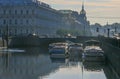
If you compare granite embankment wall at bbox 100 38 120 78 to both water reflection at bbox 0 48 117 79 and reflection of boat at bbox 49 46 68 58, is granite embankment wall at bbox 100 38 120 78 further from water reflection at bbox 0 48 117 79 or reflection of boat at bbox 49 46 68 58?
reflection of boat at bbox 49 46 68 58

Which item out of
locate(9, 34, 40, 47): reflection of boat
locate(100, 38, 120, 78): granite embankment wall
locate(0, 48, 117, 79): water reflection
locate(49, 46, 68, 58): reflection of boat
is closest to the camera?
locate(0, 48, 117, 79): water reflection

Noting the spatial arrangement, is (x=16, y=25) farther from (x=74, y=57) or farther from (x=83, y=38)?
(x=74, y=57)

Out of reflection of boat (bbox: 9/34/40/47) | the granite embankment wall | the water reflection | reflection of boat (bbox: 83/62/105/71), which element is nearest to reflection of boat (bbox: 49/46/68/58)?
the water reflection

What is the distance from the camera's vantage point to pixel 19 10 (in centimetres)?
19438

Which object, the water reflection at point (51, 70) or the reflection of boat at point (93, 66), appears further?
the reflection of boat at point (93, 66)

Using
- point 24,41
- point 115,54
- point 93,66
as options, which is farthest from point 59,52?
point 24,41

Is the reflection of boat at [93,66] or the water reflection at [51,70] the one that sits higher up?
the water reflection at [51,70]

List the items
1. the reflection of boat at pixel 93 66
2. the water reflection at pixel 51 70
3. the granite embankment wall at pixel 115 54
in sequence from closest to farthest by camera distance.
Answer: the water reflection at pixel 51 70, the granite embankment wall at pixel 115 54, the reflection of boat at pixel 93 66

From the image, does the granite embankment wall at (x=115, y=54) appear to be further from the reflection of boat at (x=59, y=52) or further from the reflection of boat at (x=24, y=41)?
the reflection of boat at (x=24, y=41)

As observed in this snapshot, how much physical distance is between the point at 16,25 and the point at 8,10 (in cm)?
767

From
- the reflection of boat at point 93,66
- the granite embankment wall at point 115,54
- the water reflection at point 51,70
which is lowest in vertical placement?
the reflection of boat at point 93,66

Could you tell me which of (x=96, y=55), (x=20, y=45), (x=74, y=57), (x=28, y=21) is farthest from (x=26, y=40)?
(x=28, y=21)

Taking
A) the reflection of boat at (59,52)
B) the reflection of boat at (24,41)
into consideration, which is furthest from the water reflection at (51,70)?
the reflection of boat at (24,41)

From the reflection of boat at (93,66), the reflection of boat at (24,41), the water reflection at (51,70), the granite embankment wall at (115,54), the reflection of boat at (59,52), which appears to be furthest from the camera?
the reflection of boat at (24,41)
